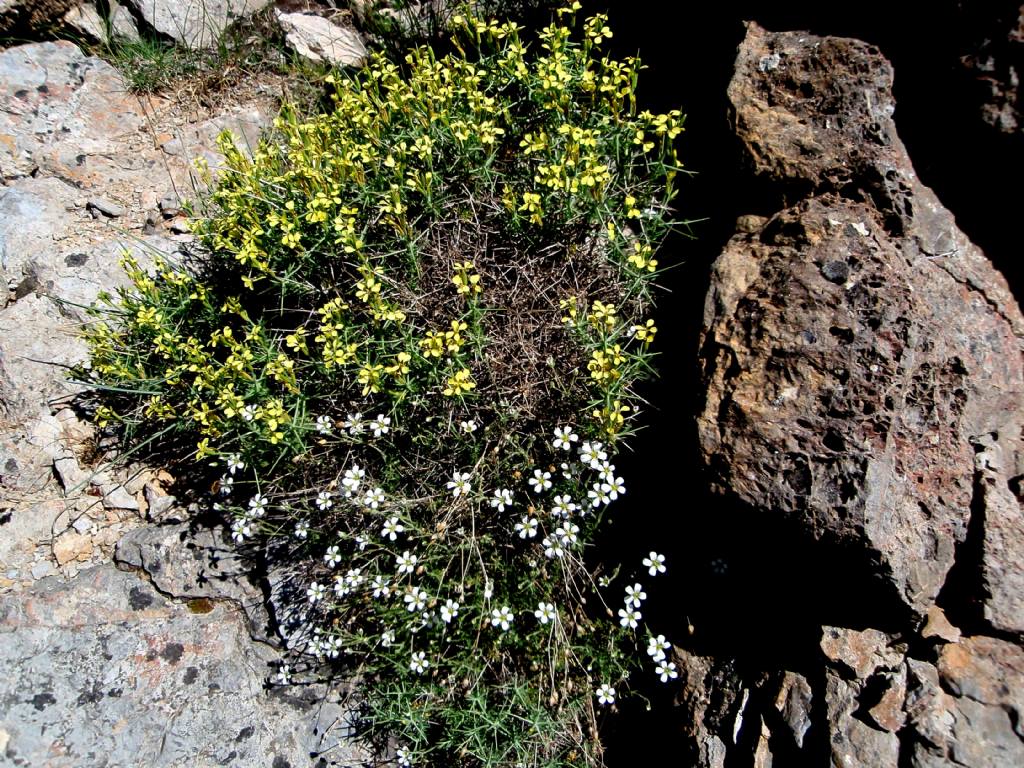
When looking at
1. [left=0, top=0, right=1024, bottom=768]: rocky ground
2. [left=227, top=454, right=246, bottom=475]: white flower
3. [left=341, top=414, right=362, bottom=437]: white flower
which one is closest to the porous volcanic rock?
[left=0, top=0, right=1024, bottom=768]: rocky ground

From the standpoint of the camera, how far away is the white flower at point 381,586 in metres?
3.47

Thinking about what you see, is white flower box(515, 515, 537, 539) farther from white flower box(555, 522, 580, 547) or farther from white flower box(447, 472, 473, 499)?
white flower box(447, 472, 473, 499)

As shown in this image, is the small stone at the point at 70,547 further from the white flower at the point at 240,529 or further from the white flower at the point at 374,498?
the white flower at the point at 374,498

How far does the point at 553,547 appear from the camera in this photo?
11.3 feet

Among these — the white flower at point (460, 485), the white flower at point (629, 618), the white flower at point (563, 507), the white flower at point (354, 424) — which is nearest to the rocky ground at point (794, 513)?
the white flower at point (629, 618)

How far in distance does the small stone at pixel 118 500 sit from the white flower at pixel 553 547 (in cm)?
258

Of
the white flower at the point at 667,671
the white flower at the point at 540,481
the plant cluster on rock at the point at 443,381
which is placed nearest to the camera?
the white flower at the point at 667,671

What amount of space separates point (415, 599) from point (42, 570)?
2.32 meters

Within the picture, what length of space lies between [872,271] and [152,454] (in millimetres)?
4116

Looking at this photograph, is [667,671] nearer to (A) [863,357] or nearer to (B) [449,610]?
(B) [449,610]

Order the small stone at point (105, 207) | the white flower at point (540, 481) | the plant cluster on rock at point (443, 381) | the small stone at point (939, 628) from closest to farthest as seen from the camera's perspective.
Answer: the small stone at point (939, 628), the white flower at point (540, 481), the plant cluster on rock at point (443, 381), the small stone at point (105, 207)

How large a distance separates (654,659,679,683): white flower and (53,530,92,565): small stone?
3.31 metres

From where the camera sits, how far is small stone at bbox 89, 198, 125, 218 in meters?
4.96

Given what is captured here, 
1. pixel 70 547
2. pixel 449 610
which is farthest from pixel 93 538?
pixel 449 610
